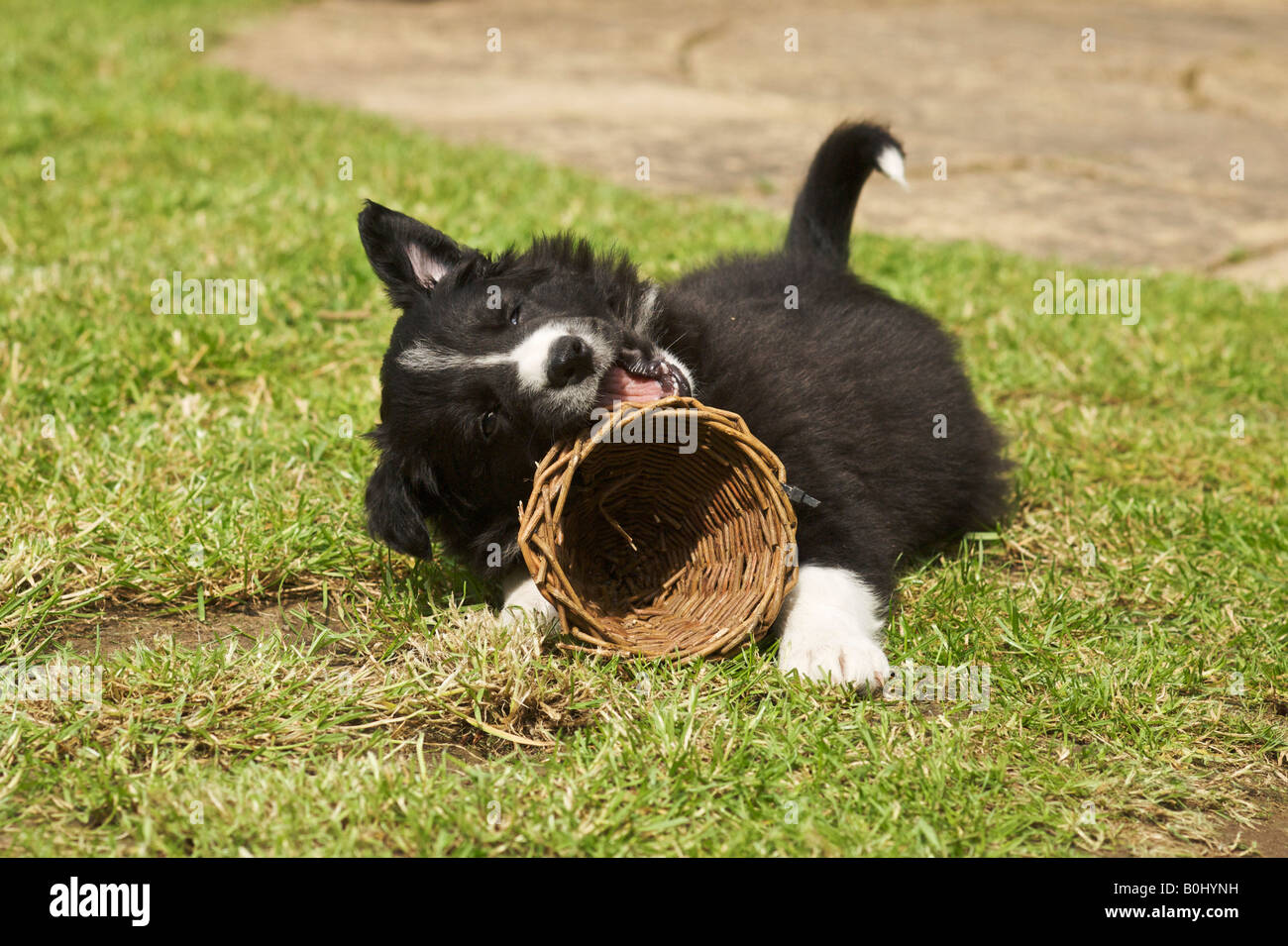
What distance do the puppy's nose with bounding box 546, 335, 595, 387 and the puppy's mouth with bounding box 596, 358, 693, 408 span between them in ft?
0.40

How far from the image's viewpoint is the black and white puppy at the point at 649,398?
7.32ft

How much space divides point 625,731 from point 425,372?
2.55 ft

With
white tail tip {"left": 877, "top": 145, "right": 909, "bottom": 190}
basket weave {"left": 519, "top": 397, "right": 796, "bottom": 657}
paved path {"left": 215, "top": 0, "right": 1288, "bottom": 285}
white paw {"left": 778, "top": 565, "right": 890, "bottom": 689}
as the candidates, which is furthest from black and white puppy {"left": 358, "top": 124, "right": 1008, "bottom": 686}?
paved path {"left": 215, "top": 0, "right": 1288, "bottom": 285}

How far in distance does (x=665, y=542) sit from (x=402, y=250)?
31.5 inches

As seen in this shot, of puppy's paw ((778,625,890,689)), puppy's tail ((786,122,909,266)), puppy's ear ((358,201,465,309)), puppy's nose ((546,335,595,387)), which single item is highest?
→ puppy's tail ((786,122,909,266))

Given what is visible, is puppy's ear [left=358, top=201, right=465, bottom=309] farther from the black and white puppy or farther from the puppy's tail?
the puppy's tail

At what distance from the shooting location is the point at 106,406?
10.6 ft

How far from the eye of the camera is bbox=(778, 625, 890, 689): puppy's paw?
2.12 metres

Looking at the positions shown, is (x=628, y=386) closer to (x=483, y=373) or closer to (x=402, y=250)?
(x=483, y=373)

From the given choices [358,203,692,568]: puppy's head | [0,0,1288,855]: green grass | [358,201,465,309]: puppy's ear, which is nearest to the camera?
[0,0,1288,855]: green grass

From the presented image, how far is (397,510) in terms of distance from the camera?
2.32 m

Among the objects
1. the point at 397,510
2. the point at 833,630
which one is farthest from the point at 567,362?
the point at 833,630

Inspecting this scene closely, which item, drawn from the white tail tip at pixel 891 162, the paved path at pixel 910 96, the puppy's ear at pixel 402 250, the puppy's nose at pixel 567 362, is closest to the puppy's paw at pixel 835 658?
the puppy's nose at pixel 567 362
